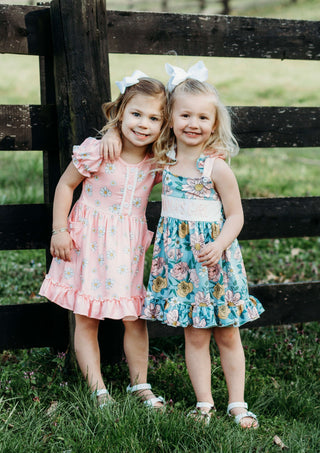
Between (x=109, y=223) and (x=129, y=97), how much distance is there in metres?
0.66

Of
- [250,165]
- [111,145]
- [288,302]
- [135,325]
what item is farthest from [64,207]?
[250,165]

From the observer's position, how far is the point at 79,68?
3.17 metres

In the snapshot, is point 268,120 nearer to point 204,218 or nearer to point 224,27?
point 224,27

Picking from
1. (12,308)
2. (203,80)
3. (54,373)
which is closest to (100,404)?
(54,373)

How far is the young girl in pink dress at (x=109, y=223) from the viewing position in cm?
303

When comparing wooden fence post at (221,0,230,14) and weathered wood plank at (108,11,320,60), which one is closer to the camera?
weathered wood plank at (108,11,320,60)

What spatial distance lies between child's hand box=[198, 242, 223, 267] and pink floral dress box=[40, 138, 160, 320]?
0.44 meters

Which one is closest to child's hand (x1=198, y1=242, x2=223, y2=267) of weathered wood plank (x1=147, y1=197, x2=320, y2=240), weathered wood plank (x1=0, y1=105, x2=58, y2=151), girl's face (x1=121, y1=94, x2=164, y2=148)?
girl's face (x1=121, y1=94, x2=164, y2=148)

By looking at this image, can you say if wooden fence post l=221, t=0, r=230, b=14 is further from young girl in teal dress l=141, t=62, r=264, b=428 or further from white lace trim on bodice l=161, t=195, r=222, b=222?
white lace trim on bodice l=161, t=195, r=222, b=222

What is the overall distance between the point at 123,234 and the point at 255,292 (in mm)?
1150

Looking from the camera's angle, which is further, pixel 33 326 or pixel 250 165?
pixel 250 165

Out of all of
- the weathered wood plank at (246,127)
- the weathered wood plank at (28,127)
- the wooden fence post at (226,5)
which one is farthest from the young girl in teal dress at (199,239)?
the wooden fence post at (226,5)

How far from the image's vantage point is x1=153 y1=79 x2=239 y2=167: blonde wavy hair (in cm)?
296

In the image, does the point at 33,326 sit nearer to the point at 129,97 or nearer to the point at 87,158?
the point at 87,158
